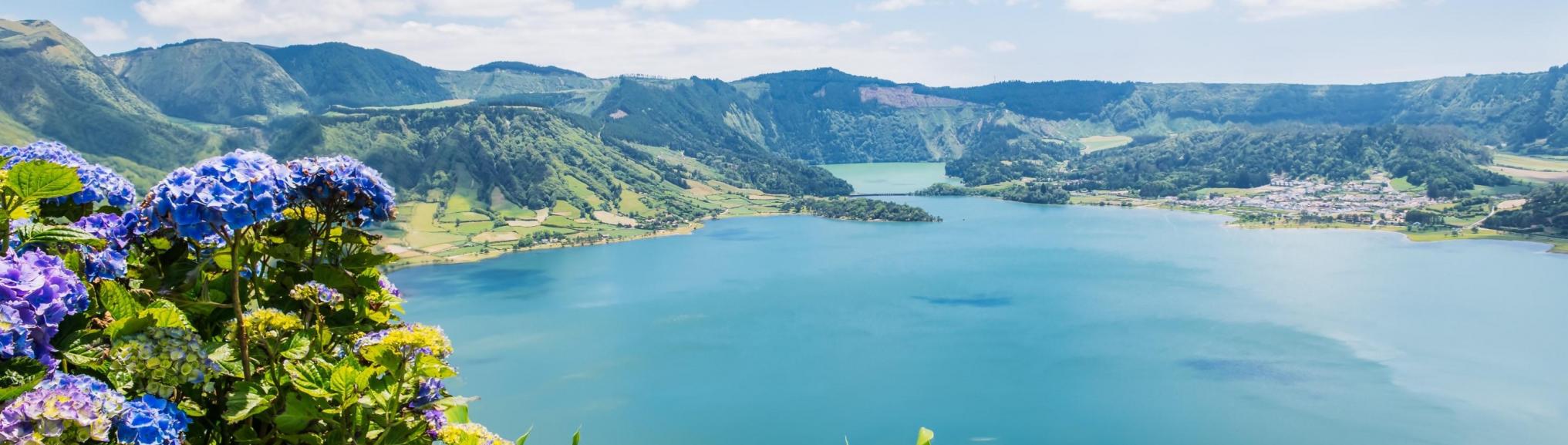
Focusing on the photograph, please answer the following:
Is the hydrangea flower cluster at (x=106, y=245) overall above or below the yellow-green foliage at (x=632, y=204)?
above

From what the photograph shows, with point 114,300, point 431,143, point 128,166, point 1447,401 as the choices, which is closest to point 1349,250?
point 1447,401

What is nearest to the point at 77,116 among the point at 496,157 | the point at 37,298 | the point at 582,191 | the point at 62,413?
the point at 496,157

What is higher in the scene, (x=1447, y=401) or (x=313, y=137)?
(x=313, y=137)

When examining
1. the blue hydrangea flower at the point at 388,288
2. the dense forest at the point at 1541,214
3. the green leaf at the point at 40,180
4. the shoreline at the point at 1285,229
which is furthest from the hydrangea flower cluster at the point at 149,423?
the dense forest at the point at 1541,214

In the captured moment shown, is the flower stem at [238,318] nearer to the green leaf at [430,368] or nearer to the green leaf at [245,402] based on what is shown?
the green leaf at [245,402]

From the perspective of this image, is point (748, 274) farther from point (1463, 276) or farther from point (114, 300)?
point (114, 300)

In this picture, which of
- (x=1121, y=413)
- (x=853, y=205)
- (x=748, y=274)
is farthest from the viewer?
(x=853, y=205)

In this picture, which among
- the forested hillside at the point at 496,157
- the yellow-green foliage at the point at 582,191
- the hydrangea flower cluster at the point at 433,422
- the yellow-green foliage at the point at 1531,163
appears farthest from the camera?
the yellow-green foliage at the point at 1531,163
